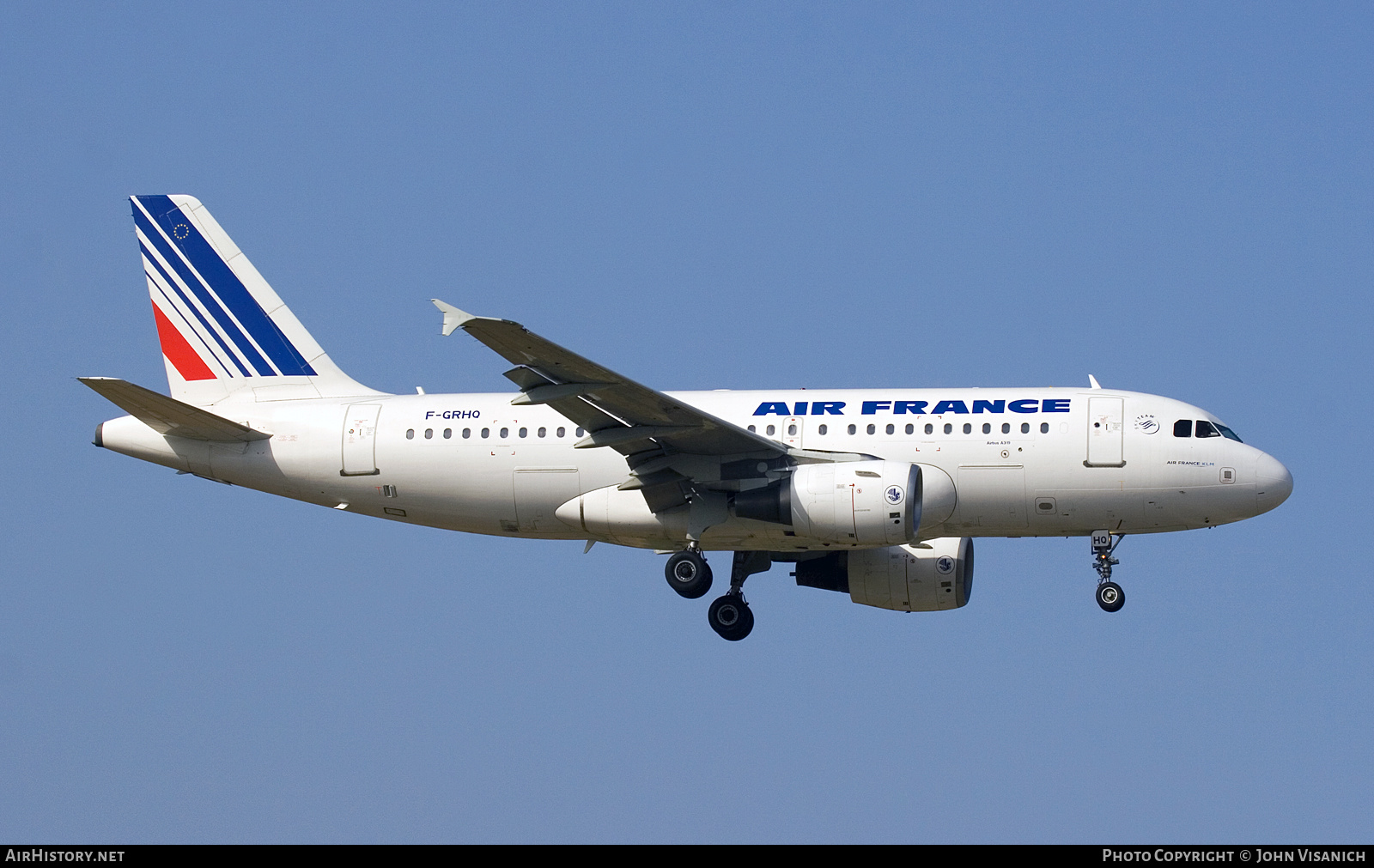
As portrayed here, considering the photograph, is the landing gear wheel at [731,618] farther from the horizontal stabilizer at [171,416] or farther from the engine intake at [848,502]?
the horizontal stabilizer at [171,416]

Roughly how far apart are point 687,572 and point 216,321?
1288 centimetres

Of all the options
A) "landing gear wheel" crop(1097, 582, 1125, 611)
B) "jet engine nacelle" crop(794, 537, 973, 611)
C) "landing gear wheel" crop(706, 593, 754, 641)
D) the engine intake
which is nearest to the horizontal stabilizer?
"landing gear wheel" crop(706, 593, 754, 641)

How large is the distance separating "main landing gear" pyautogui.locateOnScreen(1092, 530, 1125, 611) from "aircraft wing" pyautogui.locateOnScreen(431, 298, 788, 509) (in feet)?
22.5

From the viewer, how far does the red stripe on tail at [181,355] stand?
44.0 meters

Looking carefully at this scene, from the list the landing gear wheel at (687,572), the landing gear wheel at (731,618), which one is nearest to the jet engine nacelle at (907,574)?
the landing gear wheel at (731,618)

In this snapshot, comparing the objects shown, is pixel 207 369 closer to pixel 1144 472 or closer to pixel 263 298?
pixel 263 298

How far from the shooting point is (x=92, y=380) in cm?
3794

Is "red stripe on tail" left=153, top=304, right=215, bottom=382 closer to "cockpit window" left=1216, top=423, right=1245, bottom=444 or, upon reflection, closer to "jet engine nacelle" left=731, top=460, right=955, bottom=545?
"jet engine nacelle" left=731, top=460, right=955, bottom=545

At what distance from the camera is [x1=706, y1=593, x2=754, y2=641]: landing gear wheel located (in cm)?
4225

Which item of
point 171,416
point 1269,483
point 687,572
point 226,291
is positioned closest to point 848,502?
point 687,572

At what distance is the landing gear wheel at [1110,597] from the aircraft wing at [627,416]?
24.0 ft

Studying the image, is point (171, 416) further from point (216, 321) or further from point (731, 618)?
point (731, 618)
